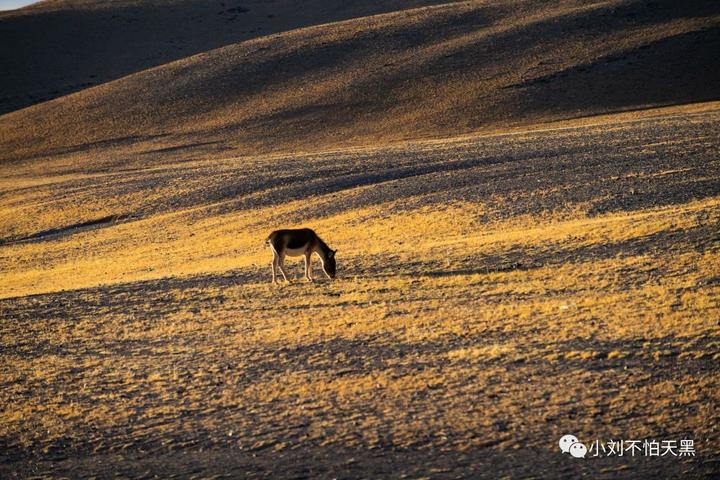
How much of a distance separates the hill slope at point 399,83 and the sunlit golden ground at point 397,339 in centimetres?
3654

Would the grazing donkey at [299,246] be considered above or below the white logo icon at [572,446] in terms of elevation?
above

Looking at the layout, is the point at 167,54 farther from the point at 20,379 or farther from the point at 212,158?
the point at 20,379

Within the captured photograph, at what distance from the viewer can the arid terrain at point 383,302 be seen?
10820 mm

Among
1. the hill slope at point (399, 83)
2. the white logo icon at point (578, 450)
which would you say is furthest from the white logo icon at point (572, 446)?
the hill slope at point (399, 83)

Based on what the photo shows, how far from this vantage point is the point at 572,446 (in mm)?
10078

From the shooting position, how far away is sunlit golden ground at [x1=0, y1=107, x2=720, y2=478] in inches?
421

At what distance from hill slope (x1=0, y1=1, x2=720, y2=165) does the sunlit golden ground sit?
3654 centimetres

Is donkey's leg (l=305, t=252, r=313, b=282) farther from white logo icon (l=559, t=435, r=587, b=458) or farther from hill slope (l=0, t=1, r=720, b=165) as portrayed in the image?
hill slope (l=0, t=1, r=720, b=165)

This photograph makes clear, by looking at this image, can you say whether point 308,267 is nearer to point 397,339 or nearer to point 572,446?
point 397,339

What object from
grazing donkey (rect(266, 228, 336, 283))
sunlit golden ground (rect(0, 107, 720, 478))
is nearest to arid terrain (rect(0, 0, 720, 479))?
sunlit golden ground (rect(0, 107, 720, 478))

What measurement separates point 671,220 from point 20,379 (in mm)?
15818

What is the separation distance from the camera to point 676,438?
33.0ft

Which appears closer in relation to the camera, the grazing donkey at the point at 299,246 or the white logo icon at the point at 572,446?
the white logo icon at the point at 572,446

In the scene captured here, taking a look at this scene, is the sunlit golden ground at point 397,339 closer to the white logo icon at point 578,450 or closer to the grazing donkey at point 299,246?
the white logo icon at point 578,450
